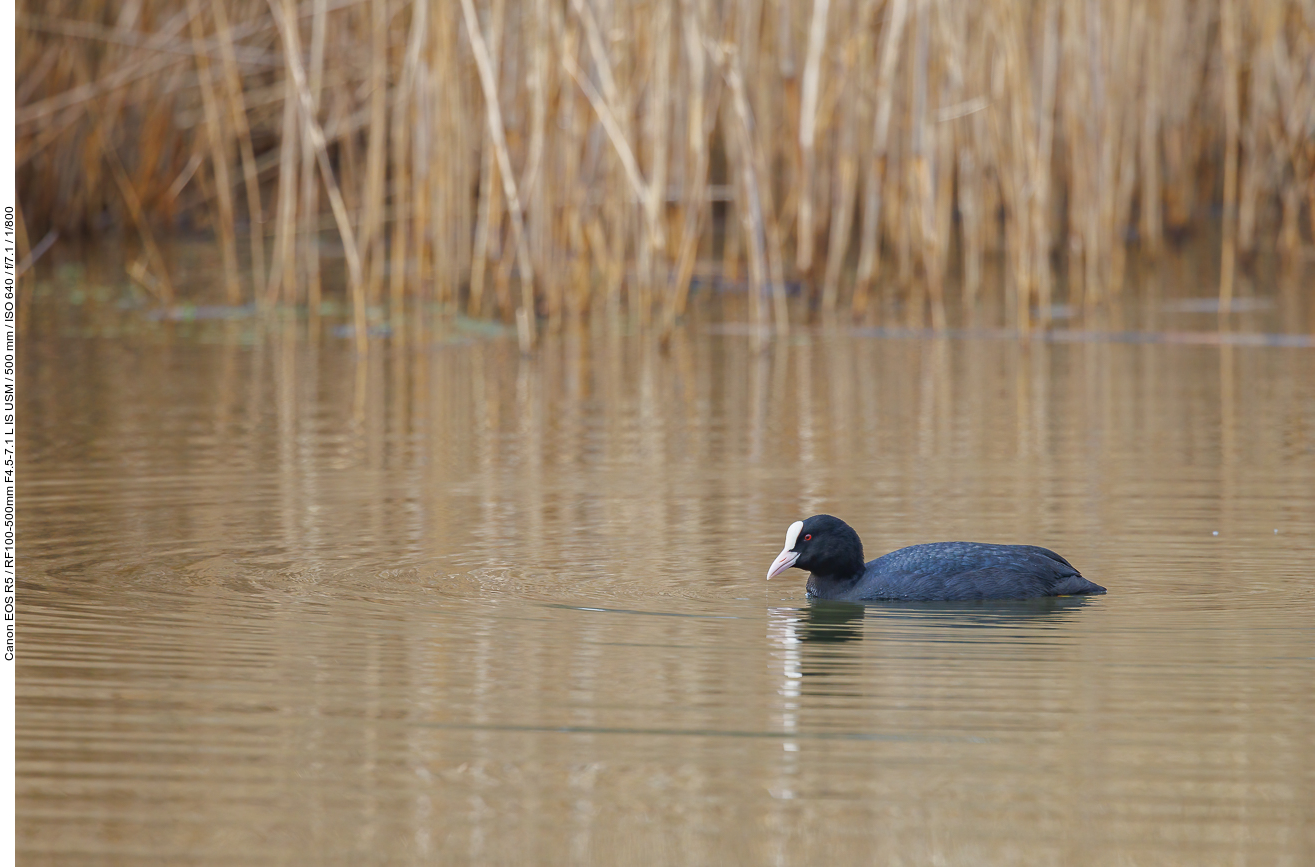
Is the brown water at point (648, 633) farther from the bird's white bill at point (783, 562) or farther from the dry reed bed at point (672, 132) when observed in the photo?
the dry reed bed at point (672, 132)

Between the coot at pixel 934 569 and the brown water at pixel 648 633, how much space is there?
0.23 ft

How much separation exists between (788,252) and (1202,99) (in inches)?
175

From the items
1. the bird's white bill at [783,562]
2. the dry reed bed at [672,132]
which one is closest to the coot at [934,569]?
the bird's white bill at [783,562]

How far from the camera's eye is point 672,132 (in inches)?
464

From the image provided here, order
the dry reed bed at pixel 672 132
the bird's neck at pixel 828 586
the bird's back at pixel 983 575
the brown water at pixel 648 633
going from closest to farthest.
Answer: the brown water at pixel 648 633, the bird's back at pixel 983 575, the bird's neck at pixel 828 586, the dry reed bed at pixel 672 132

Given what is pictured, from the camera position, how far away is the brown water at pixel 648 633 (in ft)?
10.8

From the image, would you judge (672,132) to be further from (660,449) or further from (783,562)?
(783,562)

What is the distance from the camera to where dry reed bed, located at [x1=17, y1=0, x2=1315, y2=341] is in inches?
405

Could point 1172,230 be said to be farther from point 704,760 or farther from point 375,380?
point 704,760

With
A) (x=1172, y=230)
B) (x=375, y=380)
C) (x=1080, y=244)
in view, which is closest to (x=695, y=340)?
(x=375, y=380)

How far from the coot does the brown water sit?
7cm

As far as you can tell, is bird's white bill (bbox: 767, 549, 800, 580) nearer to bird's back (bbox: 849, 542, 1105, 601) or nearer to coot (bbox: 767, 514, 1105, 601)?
coot (bbox: 767, 514, 1105, 601)

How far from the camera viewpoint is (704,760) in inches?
142

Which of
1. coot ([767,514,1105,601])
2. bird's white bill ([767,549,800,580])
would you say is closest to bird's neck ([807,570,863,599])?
Answer: coot ([767,514,1105,601])
